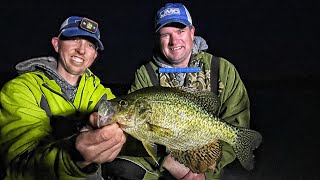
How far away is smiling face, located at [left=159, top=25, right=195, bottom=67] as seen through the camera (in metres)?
3.83

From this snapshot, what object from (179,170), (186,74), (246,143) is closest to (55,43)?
(186,74)

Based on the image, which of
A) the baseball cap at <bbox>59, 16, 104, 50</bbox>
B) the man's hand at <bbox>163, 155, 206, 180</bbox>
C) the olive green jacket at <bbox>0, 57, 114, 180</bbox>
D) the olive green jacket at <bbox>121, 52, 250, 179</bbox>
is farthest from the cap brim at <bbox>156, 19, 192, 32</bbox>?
the man's hand at <bbox>163, 155, 206, 180</bbox>

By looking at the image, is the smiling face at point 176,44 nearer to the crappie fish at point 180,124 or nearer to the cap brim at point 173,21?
the cap brim at point 173,21

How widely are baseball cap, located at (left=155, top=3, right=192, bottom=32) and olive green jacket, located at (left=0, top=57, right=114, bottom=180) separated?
0.93m

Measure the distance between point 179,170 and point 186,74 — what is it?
86 centimetres

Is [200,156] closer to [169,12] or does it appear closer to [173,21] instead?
[173,21]

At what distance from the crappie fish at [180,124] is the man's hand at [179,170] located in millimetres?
553

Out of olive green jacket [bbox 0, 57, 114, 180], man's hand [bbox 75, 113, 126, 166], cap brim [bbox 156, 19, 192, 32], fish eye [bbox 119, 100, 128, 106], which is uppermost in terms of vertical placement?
cap brim [bbox 156, 19, 192, 32]

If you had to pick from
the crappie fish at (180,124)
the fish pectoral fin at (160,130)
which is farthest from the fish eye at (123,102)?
the fish pectoral fin at (160,130)

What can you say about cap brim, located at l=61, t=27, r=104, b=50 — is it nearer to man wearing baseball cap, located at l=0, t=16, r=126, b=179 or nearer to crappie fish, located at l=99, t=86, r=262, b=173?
man wearing baseball cap, located at l=0, t=16, r=126, b=179

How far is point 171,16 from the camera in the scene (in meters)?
3.94

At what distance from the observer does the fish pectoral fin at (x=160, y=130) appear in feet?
7.84

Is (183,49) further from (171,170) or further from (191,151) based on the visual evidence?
(191,151)

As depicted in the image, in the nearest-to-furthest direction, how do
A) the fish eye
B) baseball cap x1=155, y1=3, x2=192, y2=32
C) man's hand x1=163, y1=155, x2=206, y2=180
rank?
the fish eye → man's hand x1=163, y1=155, x2=206, y2=180 → baseball cap x1=155, y1=3, x2=192, y2=32
